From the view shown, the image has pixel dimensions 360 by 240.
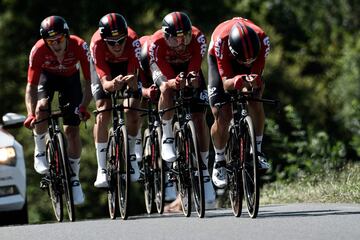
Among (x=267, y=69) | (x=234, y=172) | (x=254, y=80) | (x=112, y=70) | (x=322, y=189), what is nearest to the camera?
(x=254, y=80)

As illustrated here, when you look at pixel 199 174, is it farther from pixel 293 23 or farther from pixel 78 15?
pixel 293 23

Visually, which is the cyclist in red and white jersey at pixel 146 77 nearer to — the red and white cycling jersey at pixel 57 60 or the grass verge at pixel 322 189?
the red and white cycling jersey at pixel 57 60

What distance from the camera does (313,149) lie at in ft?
65.3

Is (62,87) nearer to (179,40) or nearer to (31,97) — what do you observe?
(31,97)

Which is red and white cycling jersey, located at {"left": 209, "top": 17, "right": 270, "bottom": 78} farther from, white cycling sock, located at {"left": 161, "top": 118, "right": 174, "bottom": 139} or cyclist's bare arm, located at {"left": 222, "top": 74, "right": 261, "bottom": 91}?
white cycling sock, located at {"left": 161, "top": 118, "right": 174, "bottom": 139}

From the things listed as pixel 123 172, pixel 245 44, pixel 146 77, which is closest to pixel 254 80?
pixel 245 44

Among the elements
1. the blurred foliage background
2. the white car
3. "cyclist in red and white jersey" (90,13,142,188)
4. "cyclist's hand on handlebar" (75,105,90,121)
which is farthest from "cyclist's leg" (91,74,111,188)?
the blurred foliage background

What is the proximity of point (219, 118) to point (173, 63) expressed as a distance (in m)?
1.21

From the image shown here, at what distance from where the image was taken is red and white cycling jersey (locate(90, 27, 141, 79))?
590 inches

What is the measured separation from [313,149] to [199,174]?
6.47 m

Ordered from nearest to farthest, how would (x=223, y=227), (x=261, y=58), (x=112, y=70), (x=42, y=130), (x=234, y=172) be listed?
(x=223, y=227) < (x=234, y=172) < (x=261, y=58) < (x=112, y=70) < (x=42, y=130)

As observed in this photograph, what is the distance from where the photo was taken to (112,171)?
14852mm

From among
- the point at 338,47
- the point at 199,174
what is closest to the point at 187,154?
the point at 199,174

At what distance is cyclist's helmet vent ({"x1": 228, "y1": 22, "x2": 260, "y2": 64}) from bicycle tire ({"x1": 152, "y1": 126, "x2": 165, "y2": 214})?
2361mm
